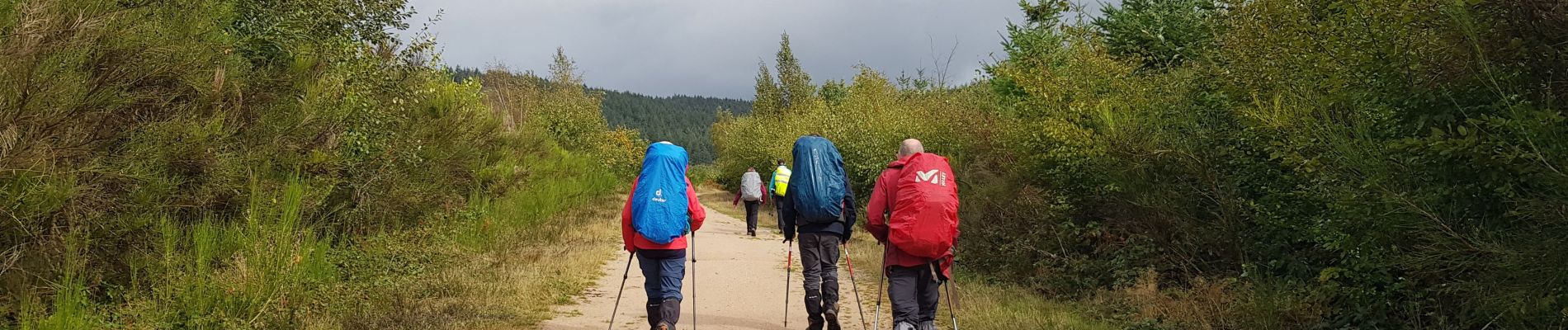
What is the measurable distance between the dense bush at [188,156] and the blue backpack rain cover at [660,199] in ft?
8.60

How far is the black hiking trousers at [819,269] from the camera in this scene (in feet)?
22.1

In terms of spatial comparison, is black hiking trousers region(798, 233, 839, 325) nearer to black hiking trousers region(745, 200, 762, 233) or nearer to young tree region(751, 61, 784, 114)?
black hiking trousers region(745, 200, 762, 233)

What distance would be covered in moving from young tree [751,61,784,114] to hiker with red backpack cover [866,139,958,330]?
1886 inches

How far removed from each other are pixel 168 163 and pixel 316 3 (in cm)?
303

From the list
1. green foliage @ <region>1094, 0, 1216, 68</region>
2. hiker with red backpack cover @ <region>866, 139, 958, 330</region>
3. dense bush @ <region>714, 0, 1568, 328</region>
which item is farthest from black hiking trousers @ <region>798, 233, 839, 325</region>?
green foliage @ <region>1094, 0, 1216, 68</region>

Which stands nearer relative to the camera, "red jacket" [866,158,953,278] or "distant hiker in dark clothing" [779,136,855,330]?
"red jacket" [866,158,953,278]

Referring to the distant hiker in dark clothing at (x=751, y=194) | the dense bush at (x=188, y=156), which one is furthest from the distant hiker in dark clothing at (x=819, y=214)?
the distant hiker in dark clothing at (x=751, y=194)

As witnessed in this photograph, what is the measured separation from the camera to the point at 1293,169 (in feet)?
21.9

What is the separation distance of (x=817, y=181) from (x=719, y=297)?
330cm

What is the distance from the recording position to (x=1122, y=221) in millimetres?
Answer: 9891

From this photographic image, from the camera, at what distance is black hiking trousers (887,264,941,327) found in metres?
5.35

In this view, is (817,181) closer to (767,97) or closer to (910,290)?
(910,290)

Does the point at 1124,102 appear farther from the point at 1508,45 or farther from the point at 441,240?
the point at 441,240

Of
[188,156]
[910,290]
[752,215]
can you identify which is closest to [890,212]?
[910,290]
